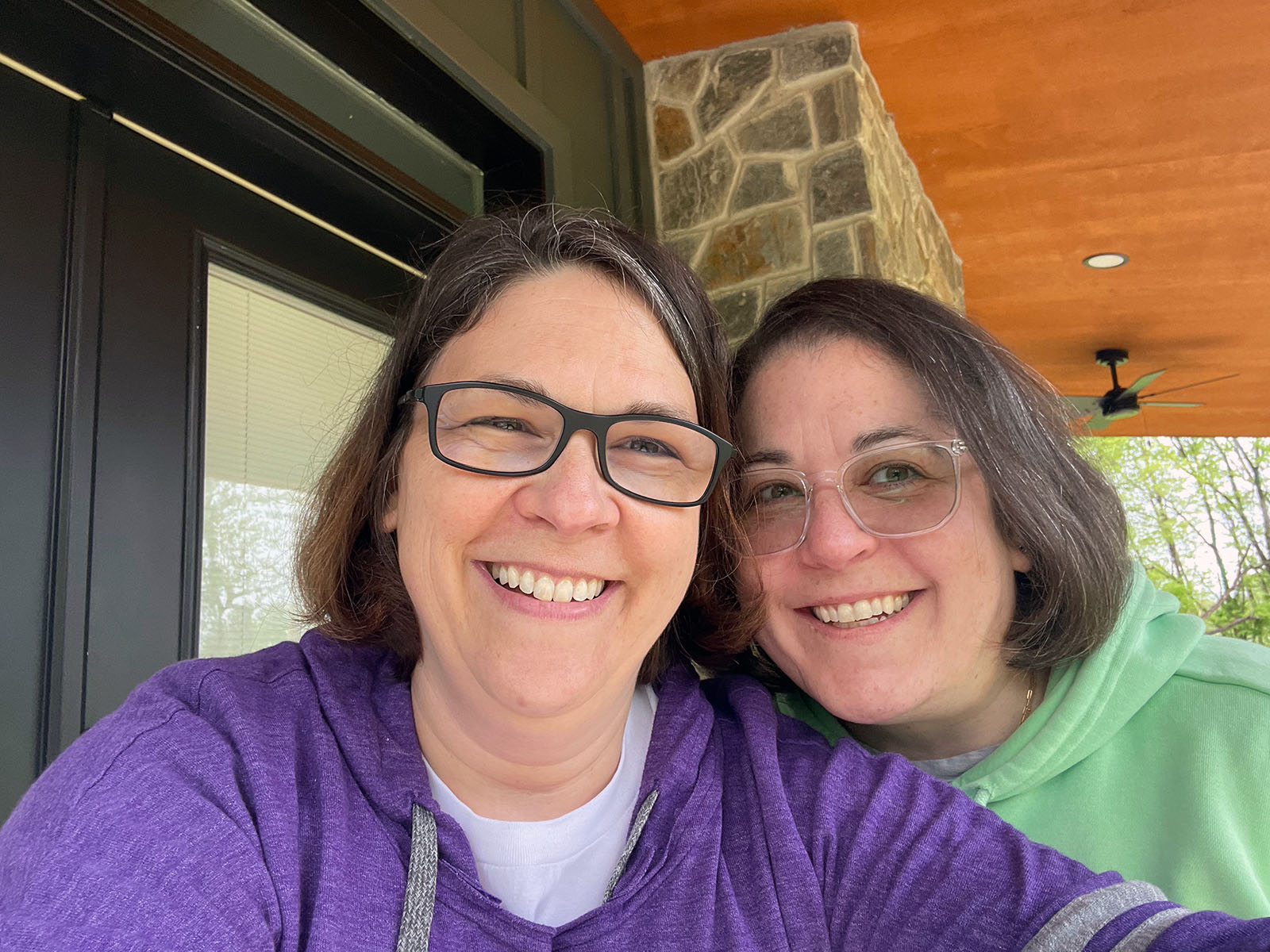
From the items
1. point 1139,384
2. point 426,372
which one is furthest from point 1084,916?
point 1139,384

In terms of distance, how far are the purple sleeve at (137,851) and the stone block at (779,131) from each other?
3.07 meters

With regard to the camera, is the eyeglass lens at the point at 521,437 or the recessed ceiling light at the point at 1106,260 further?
the recessed ceiling light at the point at 1106,260

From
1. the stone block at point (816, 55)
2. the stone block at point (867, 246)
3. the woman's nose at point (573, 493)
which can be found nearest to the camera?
the woman's nose at point (573, 493)

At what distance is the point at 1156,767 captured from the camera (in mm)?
1445

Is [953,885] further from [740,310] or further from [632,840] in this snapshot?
[740,310]

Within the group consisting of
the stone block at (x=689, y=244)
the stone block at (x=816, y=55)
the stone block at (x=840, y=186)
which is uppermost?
the stone block at (x=816, y=55)

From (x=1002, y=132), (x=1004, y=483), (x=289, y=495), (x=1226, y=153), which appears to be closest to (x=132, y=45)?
(x=289, y=495)

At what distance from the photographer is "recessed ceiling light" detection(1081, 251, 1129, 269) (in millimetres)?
5477

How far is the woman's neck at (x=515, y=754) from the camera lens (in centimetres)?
126

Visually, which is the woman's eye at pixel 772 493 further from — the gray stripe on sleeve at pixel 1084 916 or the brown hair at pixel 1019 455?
the gray stripe on sleeve at pixel 1084 916

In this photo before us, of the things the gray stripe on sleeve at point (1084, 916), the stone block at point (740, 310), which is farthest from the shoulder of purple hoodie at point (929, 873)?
the stone block at point (740, 310)

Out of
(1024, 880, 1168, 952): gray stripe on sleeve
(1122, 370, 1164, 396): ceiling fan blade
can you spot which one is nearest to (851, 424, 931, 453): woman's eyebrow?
(1024, 880, 1168, 952): gray stripe on sleeve

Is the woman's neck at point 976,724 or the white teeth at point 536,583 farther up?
the white teeth at point 536,583

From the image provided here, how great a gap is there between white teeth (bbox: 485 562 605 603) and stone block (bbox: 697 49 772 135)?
8.96ft
